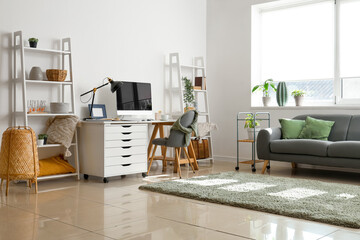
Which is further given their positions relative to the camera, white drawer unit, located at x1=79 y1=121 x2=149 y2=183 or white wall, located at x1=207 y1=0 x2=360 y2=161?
white wall, located at x1=207 y1=0 x2=360 y2=161

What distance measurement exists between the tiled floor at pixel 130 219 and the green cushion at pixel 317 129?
228 cm

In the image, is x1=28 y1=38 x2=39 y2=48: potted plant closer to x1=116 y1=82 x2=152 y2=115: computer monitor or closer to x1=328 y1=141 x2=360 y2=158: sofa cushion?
x1=116 y1=82 x2=152 y2=115: computer monitor

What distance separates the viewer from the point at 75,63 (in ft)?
16.7

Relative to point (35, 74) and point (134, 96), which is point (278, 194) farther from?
point (35, 74)

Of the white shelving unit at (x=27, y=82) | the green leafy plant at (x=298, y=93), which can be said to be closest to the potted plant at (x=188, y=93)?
the green leafy plant at (x=298, y=93)

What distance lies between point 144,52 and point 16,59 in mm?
1890

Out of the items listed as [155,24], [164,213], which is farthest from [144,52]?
[164,213]

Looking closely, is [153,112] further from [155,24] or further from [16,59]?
[16,59]

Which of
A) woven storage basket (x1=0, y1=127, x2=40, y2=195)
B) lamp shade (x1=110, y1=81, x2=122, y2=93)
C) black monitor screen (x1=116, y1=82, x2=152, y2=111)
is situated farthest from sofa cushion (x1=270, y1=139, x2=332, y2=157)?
woven storage basket (x1=0, y1=127, x2=40, y2=195)

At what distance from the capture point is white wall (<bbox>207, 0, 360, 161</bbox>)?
650 centimetres

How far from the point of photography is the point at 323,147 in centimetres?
468

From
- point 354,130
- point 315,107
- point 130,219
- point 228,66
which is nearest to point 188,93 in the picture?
point 228,66

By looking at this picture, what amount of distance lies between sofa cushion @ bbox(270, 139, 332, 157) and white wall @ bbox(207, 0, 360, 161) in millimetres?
1283

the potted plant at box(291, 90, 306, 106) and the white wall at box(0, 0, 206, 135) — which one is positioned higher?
the white wall at box(0, 0, 206, 135)
